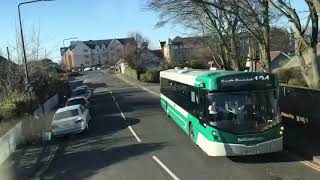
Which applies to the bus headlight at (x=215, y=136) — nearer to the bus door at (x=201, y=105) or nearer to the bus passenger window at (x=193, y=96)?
the bus door at (x=201, y=105)

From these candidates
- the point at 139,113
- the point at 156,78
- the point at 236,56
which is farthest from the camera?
the point at 156,78

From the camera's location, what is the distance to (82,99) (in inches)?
1297

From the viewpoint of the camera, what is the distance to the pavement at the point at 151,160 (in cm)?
1334

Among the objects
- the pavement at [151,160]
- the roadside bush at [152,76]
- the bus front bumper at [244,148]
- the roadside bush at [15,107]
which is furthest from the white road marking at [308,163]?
the roadside bush at [152,76]

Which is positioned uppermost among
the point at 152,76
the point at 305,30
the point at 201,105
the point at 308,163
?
the point at 305,30

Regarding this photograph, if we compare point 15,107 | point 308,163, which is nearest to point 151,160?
point 308,163

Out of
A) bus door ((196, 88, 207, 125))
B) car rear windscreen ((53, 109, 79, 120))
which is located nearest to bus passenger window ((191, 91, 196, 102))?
bus door ((196, 88, 207, 125))

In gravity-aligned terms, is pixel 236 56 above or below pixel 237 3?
below

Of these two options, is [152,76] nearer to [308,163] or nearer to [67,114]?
[67,114]

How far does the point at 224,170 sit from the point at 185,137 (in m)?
6.61

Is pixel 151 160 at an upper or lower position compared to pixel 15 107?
lower

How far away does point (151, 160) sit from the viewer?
16125 mm

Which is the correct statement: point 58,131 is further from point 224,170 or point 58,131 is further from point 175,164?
point 224,170

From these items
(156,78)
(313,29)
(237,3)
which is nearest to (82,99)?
(237,3)
